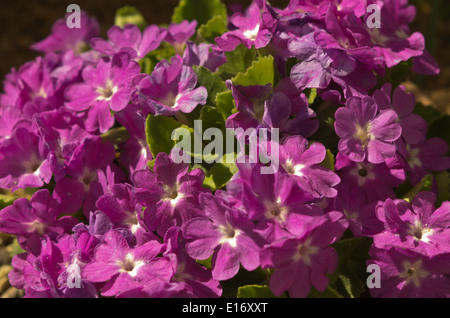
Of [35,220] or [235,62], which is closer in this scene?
[35,220]

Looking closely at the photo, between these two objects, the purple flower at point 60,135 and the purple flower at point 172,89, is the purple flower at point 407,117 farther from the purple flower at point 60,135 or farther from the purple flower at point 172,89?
the purple flower at point 60,135

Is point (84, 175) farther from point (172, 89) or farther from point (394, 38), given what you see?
point (394, 38)

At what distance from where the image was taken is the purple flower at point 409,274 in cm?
104

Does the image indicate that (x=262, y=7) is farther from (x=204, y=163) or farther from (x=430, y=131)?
(x=430, y=131)

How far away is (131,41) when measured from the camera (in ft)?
4.58

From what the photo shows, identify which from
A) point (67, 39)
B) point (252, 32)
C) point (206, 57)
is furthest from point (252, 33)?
point (67, 39)

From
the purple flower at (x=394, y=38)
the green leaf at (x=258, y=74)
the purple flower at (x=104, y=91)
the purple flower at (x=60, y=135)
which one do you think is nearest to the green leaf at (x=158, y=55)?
the purple flower at (x=104, y=91)

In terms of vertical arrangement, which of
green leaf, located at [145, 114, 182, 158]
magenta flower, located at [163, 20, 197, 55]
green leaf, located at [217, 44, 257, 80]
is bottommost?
green leaf, located at [145, 114, 182, 158]

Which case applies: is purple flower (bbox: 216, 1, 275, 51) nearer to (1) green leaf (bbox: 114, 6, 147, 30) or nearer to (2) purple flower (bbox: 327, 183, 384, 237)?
(2) purple flower (bbox: 327, 183, 384, 237)

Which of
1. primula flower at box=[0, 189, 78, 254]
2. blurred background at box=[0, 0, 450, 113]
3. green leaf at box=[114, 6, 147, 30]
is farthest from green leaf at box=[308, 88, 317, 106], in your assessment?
blurred background at box=[0, 0, 450, 113]

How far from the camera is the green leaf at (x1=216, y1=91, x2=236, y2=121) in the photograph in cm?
116

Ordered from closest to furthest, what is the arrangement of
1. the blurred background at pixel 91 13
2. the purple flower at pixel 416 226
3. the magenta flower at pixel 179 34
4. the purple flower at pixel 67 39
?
the purple flower at pixel 416 226 < the magenta flower at pixel 179 34 < the purple flower at pixel 67 39 < the blurred background at pixel 91 13

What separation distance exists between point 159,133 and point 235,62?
0.93 feet

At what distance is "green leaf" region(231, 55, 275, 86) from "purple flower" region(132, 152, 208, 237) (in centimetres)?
21
